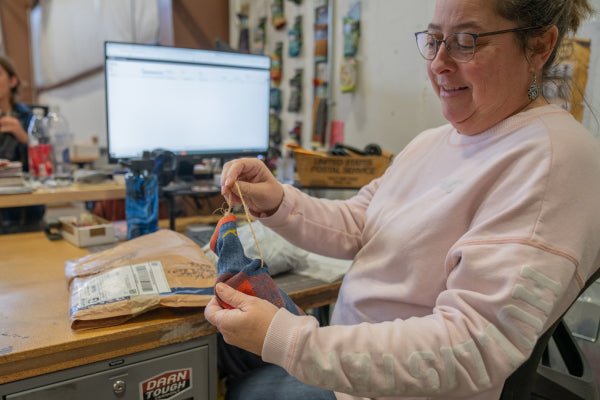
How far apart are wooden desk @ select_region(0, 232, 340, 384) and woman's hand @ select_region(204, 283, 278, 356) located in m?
0.18

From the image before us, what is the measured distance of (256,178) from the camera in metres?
0.89

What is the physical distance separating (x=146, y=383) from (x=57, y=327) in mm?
182

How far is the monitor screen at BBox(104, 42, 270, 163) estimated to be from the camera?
1280 mm

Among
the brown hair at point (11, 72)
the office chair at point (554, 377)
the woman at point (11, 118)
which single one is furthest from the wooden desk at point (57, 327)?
the brown hair at point (11, 72)

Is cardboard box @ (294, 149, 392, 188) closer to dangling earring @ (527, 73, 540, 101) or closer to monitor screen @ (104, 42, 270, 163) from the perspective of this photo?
monitor screen @ (104, 42, 270, 163)

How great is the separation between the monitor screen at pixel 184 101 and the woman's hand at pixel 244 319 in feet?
2.77

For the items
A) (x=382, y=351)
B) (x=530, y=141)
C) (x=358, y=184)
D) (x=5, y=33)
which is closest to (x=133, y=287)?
(x=382, y=351)

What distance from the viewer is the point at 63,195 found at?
1.30 metres

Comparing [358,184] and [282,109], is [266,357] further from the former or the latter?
[282,109]

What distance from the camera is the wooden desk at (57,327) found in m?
0.65

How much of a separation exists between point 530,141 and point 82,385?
0.80 m

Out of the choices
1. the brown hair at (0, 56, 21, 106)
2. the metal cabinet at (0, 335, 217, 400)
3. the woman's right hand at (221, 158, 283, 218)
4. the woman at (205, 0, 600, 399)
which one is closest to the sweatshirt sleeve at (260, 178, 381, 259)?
the woman's right hand at (221, 158, 283, 218)

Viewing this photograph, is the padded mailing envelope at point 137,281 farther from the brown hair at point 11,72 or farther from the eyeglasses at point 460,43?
the brown hair at point 11,72

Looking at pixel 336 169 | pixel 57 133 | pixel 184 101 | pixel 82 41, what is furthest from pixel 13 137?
pixel 82 41
